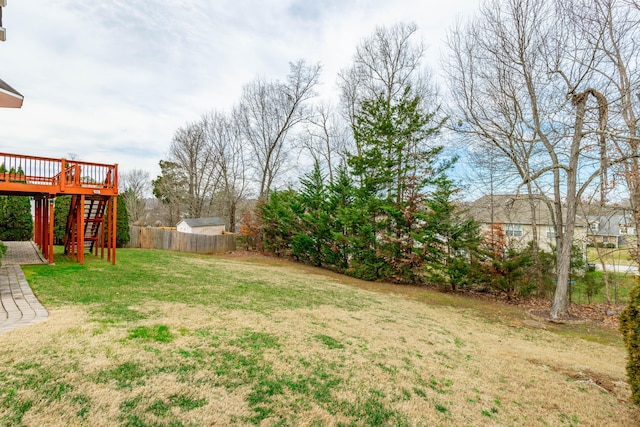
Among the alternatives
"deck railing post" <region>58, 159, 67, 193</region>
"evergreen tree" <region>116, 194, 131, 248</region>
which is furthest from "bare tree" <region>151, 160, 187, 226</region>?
"deck railing post" <region>58, 159, 67, 193</region>

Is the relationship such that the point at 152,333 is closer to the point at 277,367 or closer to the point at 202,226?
the point at 277,367

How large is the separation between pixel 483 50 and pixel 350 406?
10.1 meters

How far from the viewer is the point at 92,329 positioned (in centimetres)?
367

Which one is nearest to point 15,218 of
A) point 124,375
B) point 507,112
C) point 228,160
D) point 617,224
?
point 228,160

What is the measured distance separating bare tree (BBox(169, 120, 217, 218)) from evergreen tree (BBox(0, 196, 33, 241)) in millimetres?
11009

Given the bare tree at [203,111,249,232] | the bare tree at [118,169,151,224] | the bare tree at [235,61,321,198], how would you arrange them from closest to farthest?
1. the bare tree at [235,61,321,198]
2. the bare tree at [203,111,249,232]
3. the bare tree at [118,169,151,224]

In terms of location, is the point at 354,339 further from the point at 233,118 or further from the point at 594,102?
the point at 233,118

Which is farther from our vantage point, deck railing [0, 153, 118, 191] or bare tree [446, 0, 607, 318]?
deck railing [0, 153, 118, 191]

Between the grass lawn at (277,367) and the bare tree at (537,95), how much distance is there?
13.5 feet

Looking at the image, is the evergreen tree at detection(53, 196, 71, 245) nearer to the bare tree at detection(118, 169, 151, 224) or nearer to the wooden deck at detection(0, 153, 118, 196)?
the wooden deck at detection(0, 153, 118, 196)

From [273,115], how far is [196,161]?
24.7 ft

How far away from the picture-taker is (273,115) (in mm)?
21609

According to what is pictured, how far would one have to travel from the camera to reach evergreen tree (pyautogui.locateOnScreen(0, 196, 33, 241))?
43.8 feet

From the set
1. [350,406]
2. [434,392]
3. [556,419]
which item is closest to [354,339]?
[434,392]
